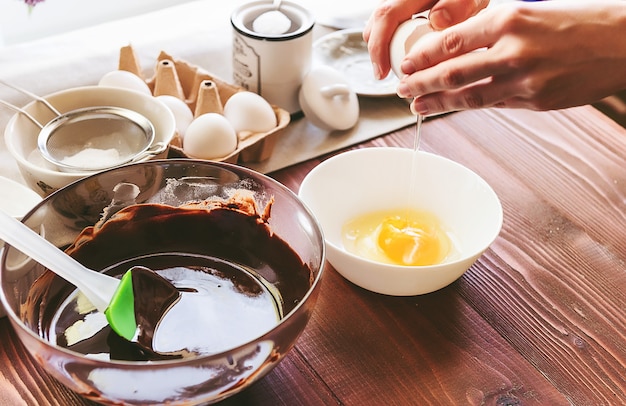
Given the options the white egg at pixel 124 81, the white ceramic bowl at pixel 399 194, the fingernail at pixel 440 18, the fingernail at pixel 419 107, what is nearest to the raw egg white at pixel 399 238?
the white ceramic bowl at pixel 399 194

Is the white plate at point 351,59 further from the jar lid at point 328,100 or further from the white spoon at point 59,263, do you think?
the white spoon at point 59,263

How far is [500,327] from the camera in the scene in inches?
36.5

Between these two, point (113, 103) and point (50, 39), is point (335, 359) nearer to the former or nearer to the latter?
point (113, 103)

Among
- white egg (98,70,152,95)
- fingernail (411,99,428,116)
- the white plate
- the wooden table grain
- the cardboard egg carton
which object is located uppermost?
fingernail (411,99,428,116)

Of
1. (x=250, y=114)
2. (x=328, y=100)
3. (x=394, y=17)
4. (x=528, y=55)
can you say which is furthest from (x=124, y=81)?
(x=528, y=55)

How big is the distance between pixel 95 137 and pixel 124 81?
160mm

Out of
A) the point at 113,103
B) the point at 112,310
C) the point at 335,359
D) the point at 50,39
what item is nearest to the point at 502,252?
the point at 335,359

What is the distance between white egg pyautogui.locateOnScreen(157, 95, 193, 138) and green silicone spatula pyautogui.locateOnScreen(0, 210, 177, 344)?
0.44 metres

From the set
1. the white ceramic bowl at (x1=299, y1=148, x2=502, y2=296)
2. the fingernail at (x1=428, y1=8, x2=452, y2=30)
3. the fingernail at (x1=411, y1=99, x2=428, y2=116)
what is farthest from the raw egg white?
the fingernail at (x1=428, y1=8, x2=452, y2=30)

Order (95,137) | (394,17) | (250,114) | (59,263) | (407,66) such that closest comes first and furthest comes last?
(59,263), (407,66), (394,17), (95,137), (250,114)

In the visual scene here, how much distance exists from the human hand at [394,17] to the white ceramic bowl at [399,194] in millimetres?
152

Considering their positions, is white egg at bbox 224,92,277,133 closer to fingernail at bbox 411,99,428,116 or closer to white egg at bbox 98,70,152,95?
white egg at bbox 98,70,152,95

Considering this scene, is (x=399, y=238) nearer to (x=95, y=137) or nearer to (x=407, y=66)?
(x=407, y=66)

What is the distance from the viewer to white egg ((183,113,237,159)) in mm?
1144
